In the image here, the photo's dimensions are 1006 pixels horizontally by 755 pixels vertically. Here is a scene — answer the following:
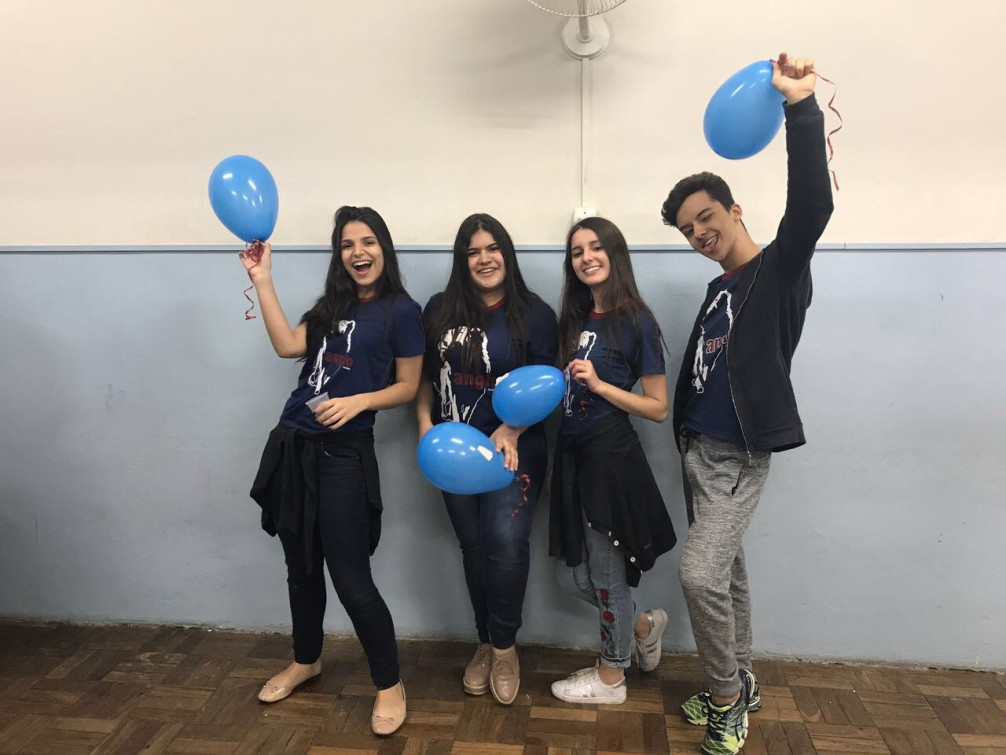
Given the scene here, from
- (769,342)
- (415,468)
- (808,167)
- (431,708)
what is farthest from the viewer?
(415,468)

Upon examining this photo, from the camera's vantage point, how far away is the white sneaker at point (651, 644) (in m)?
1.79

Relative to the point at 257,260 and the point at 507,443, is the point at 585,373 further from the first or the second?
the point at 257,260

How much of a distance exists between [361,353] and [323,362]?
0.11 metres

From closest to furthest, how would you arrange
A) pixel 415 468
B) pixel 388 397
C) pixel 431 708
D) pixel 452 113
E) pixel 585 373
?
pixel 585 373, pixel 388 397, pixel 431 708, pixel 452 113, pixel 415 468

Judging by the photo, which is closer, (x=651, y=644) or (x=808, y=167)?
(x=808, y=167)

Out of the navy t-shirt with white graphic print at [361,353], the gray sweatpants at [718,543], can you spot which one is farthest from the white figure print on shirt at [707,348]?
the navy t-shirt with white graphic print at [361,353]

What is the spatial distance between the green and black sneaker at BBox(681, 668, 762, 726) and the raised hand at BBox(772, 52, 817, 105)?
1.39 metres

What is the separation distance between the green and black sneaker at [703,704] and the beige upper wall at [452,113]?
47.9 inches

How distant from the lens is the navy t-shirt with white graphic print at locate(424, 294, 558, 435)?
1.63 meters

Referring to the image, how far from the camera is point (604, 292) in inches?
62.9

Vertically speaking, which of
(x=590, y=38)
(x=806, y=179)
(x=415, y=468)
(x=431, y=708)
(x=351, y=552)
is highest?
(x=590, y=38)

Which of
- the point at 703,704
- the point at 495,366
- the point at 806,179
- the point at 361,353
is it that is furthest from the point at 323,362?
the point at 703,704

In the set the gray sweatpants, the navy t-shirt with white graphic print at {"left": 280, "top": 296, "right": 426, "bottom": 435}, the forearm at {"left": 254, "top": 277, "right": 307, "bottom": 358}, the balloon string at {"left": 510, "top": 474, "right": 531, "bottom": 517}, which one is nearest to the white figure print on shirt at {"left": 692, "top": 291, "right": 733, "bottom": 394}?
the gray sweatpants

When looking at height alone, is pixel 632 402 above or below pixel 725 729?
above
